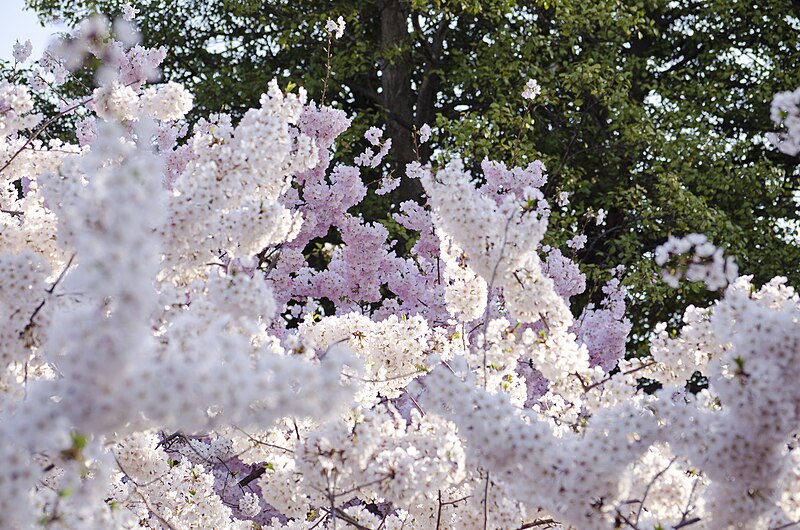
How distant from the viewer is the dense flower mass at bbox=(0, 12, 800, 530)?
164 centimetres

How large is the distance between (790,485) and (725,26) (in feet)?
32.6

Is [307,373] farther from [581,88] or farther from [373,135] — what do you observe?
[581,88]

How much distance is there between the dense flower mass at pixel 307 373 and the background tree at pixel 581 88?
5.67 meters

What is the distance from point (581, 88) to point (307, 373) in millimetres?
8775

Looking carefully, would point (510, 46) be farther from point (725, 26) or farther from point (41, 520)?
point (41, 520)

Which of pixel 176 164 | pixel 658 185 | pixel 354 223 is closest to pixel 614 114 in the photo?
pixel 658 185

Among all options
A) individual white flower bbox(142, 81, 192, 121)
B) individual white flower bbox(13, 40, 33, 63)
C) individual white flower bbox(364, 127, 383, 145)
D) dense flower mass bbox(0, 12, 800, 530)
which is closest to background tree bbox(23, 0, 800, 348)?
individual white flower bbox(364, 127, 383, 145)

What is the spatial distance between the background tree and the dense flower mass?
18.6 feet

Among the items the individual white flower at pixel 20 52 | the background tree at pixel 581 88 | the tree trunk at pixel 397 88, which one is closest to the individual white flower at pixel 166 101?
the individual white flower at pixel 20 52

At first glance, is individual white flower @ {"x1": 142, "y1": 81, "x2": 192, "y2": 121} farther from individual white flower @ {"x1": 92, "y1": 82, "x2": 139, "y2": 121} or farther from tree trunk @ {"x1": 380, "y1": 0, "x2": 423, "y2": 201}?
tree trunk @ {"x1": 380, "y1": 0, "x2": 423, "y2": 201}

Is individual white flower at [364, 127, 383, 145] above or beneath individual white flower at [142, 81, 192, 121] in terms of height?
above

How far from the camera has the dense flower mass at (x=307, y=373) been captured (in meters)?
1.64

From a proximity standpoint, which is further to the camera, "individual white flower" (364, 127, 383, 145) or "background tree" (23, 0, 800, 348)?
"background tree" (23, 0, 800, 348)

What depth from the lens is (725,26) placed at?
11.3m
